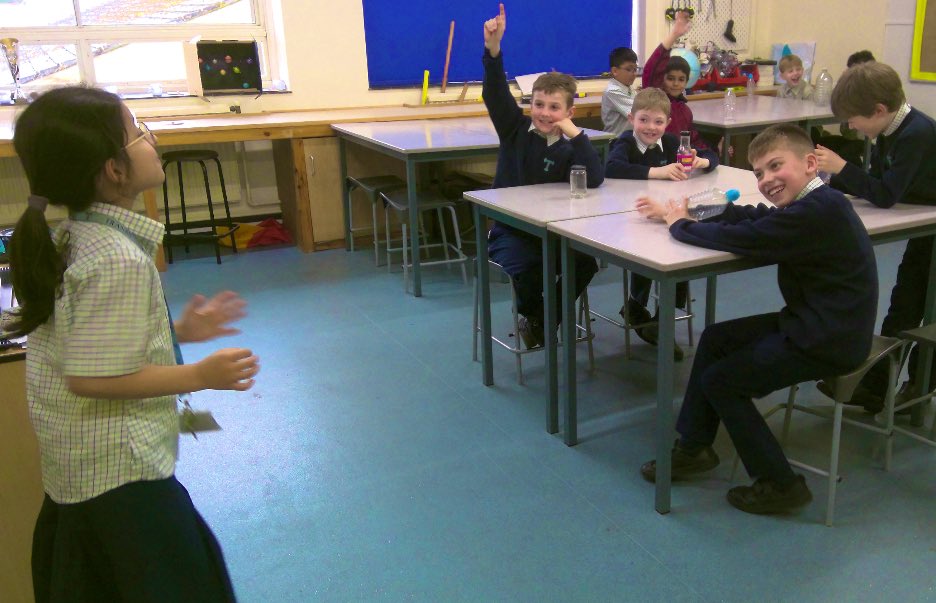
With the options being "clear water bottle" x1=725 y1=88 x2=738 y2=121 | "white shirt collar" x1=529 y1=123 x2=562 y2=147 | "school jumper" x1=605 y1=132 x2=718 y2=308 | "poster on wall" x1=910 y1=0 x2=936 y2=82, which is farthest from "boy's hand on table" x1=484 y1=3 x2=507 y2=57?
"poster on wall" x1=910 y1=0 x2=936 y2=82

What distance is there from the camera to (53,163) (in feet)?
3.79

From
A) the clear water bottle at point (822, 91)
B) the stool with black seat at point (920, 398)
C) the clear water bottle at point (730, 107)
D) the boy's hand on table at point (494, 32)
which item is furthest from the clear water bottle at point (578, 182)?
the clear water bottle at point (822, 91)

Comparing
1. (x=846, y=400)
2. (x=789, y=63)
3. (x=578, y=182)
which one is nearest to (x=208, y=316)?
(x=846, y=400)

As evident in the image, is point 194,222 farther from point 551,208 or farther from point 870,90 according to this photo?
point 870,90

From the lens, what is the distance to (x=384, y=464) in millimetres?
2635

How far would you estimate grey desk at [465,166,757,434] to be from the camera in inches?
106

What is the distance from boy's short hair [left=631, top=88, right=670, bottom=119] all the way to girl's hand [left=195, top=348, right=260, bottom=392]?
2508 mm

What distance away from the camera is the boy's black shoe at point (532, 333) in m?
3.33

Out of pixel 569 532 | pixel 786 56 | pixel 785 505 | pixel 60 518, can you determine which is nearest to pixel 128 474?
pixel 60 518

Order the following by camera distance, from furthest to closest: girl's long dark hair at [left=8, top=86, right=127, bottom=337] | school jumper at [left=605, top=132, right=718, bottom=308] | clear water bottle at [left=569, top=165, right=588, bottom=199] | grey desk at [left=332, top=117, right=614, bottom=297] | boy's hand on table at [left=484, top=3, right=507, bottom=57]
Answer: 1. grey desk at [left=332, top=117, right=614, bottom=297]
2. school jumper at [left=605, top=132, right=718, bottom=308]
3. boy's hand on table at [left=484, top=3, right=507, bottom=57]
4. clear water bottle at [left=569, top=165, right=588, bottom=199]
5. girl's long dark hair at [left=8, top=86, right=127, bottom=337]

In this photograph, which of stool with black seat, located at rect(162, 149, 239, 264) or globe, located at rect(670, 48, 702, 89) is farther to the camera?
globe, located at rect(670, 48, 702, 89)

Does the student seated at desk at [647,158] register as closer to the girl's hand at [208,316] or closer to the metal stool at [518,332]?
the metal stool at [518,332]

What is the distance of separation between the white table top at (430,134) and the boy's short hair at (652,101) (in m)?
1.17

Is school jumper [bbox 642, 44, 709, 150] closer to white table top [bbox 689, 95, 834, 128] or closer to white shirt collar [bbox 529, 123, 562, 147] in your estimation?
white table top [bbox 689, 95, 834, 128]
